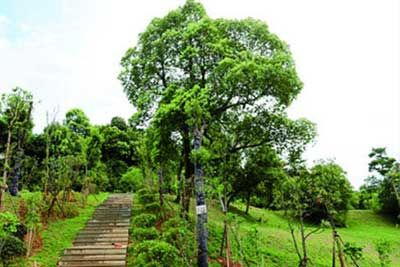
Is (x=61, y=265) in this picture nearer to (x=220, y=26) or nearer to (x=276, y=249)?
(x=276, y=249)

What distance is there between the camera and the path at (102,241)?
980 cm

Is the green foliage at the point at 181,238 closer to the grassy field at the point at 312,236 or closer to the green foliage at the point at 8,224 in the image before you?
the grassy field at the point at 312,236

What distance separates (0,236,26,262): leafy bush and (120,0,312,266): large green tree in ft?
13.9

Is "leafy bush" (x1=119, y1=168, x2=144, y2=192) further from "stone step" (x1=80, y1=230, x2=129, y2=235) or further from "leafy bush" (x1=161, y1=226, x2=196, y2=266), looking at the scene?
"leafy bush" (x1=161, y1=226, x2=196, y2=266)

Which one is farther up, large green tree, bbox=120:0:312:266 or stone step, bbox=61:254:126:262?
large green tree, bbox=120:0:312:266

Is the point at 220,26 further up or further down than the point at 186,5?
further down

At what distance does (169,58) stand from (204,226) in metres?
5.60

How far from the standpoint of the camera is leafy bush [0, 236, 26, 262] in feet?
28.6

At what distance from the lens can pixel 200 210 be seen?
33.9 feet

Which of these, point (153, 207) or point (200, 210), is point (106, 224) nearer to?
point (153, 207)

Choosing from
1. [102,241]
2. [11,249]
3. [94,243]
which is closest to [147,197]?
[102,241]

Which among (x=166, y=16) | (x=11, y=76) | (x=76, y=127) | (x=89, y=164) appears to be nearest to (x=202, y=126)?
(x=166, y=16)

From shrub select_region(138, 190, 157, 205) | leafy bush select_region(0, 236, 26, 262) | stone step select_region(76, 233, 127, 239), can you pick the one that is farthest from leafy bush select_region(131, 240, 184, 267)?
shrub select_region(138, 190, 157, 205)

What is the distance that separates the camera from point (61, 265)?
30.9 feet
